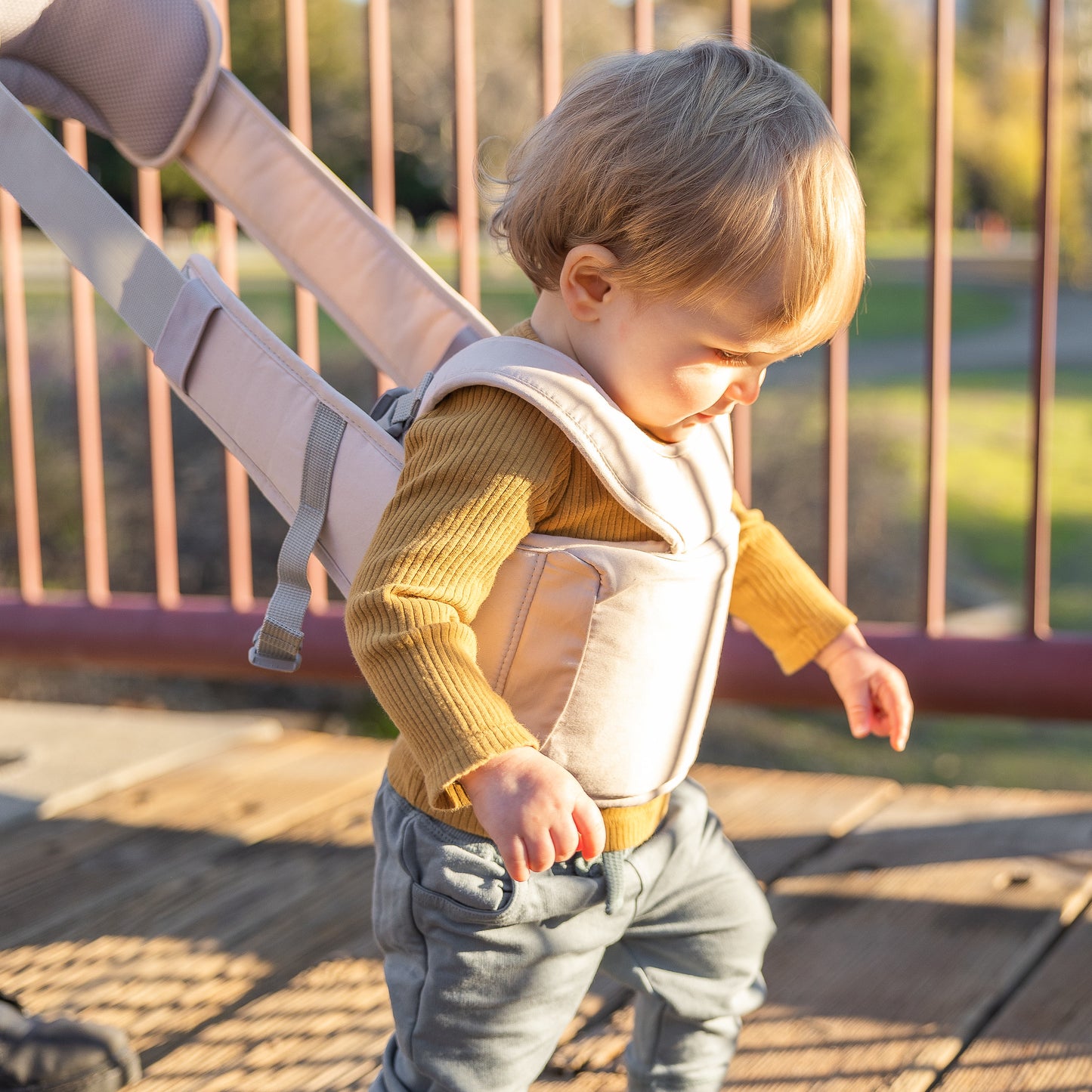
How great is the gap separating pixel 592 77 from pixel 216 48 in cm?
49

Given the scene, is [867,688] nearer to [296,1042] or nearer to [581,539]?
[581,539]

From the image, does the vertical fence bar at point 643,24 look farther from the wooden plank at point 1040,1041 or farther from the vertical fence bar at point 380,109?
the wooden plank at point 1040,1041

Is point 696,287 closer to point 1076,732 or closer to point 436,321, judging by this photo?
point 436,321

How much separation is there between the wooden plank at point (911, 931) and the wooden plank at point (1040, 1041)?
2cm

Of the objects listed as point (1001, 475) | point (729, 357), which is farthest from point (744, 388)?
point (1001, 475)

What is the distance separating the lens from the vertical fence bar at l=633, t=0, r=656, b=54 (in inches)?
81.4

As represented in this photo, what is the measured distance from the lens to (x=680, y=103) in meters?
1.10

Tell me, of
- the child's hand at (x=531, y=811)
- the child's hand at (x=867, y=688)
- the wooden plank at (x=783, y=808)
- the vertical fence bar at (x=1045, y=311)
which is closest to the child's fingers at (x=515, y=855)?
the child's hand at (x=531, y=811)

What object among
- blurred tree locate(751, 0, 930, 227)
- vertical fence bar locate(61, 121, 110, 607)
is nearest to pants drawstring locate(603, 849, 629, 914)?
vertical fence bar locate(61, 121, 110, 607)

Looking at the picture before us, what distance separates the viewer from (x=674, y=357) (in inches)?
44.9

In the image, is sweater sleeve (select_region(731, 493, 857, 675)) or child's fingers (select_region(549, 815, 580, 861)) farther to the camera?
sweater sleeve (select_region(731, 493, 857, 675))

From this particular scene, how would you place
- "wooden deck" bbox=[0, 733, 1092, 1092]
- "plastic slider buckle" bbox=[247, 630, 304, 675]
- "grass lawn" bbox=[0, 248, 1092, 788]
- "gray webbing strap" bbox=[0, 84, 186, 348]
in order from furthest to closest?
"grass lawn" bbox=[0, 248, 1092, 788] → "wooden deck" bbox=[0, 733, 1092, 1092] → "gray webbing strap" bbox=[0, 84, 186, 348] → "plastic slider buckle" bbox=[247, 630, 304, 675]

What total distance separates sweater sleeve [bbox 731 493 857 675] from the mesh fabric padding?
716mm

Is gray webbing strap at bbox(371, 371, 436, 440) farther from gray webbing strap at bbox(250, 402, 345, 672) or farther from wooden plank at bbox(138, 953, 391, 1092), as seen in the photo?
wooden plank at bbox(138, 953, 391, 1092)
